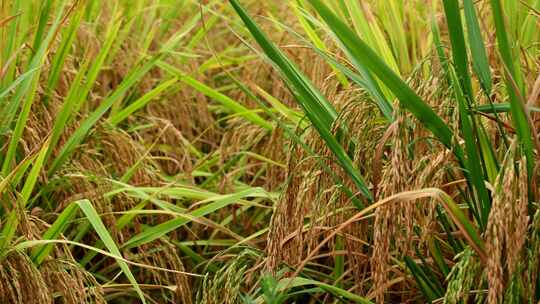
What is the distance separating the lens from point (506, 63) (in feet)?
5.12

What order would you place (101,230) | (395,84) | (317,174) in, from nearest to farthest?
1. (395,84)
2. (317,174)
3. (101,230)

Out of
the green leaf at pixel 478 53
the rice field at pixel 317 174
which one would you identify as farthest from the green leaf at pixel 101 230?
the green leaf at pixel 478 53

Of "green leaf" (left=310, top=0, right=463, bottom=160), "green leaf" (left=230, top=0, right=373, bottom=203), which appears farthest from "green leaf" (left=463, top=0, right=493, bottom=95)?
"green leaf" (left=230, top=0, right=373, bottom=203)

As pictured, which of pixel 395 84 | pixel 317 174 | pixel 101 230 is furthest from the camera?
pixel 101 230

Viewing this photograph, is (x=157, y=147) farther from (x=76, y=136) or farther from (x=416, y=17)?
(x=416, y=17)

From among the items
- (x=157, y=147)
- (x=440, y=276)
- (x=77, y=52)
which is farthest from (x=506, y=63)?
(x=77, y=52)

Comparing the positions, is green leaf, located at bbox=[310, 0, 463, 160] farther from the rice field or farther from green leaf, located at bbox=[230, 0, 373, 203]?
green leaf, located at bbox=[230, 0, 373, 203]

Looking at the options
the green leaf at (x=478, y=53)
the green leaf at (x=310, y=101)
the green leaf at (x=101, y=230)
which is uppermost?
the green leaf at (x=478, y=53)

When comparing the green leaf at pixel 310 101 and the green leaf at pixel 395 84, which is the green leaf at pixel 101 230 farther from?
the green leaf at pixel 395 84

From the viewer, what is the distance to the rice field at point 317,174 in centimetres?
154

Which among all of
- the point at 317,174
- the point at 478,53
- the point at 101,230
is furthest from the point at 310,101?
the point at 101,230

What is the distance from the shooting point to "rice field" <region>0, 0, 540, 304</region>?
154 cm

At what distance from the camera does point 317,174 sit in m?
1.71

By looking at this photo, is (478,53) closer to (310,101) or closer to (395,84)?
(395,84)
